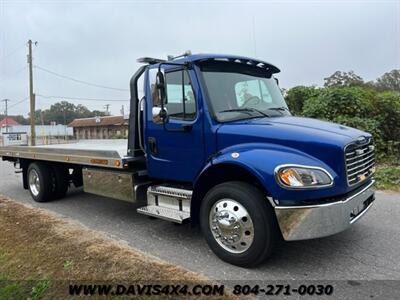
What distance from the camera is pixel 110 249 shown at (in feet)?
15.5

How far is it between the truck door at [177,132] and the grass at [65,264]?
46.3 inches

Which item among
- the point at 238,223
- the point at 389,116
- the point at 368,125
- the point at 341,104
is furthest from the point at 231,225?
the point at 389,116

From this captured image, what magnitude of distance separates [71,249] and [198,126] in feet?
7.39

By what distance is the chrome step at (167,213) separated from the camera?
15.2 ft

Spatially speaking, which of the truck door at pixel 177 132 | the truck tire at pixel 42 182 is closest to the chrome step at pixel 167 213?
the truck door at pixel 177 132

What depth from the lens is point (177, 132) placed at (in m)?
4.83

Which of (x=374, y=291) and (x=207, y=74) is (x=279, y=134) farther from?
(x=374, y=291)

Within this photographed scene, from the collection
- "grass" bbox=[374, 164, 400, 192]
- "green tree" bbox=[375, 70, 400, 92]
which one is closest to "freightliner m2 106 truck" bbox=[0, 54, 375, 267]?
"grass" bbox=[374, 164, 400, 192]

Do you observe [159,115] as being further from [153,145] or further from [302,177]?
[302,177]

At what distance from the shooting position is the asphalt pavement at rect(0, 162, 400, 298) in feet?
13.0

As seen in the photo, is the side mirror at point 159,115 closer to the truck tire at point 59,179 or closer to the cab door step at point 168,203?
the cab door step at point 168,203

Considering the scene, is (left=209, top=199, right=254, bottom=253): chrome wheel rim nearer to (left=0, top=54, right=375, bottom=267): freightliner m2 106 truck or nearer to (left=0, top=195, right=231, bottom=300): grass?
(left=0, top=54, right=375, bottom=267): freightliner m2 106 truck

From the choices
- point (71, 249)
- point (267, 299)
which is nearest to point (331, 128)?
point (267, 299)

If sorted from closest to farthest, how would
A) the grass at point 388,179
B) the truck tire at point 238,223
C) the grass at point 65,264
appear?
the grass at point 65,264, the truck tire at point 238,223, the grass at point 388,179
